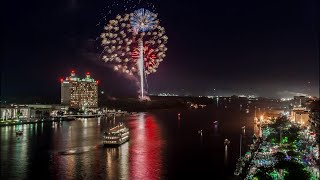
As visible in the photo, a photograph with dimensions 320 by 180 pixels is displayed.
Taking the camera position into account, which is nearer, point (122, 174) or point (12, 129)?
point (122, 174)

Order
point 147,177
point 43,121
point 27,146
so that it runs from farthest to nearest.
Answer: point 43,121, point 27,146, point 147,177

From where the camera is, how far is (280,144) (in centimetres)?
1207

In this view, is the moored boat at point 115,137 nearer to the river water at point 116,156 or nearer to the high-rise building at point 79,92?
the river water at point 116,156

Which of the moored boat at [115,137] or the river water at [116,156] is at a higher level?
the moored boat at [115,137]

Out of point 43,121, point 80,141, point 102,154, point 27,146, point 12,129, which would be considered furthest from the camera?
point 43,121

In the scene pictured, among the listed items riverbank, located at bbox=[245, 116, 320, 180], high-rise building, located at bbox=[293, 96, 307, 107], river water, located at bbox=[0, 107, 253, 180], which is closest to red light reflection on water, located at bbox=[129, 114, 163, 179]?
Result: river water, located at bbox=[0, 107, 253, 180]

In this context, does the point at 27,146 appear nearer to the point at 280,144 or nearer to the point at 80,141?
the point at 80,141

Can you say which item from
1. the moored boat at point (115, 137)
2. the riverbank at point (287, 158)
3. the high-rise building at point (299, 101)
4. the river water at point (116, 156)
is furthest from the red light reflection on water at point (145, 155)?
the high-rise building at point (299, 101)

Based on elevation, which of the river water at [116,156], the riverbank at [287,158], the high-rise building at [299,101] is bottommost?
the river water at [116,156]

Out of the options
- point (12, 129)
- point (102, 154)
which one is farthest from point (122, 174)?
point (12, 129)

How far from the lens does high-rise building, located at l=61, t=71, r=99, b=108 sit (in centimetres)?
3650

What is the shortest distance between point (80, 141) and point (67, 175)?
5034 mm

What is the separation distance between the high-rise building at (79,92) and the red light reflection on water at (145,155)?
20.7 metres

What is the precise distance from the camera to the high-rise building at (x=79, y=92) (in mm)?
36500
